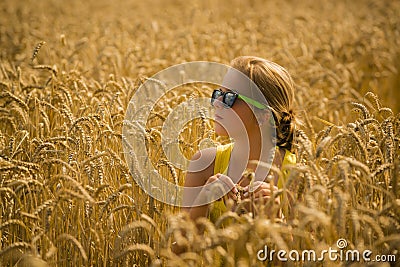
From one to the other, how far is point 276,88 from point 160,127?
3.40ft

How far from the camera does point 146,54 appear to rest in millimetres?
6336

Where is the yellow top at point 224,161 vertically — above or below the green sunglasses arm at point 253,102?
below

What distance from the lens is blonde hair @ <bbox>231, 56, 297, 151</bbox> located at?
291cm

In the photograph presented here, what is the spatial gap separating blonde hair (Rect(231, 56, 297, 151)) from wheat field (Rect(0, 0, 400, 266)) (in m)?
0.14

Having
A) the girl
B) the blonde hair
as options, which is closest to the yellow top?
the girl

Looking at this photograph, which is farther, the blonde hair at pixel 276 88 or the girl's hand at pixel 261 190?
the blonde hair at pixel 276 88

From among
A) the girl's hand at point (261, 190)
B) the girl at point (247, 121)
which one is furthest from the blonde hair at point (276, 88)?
the girl's hand at point (261, 190)

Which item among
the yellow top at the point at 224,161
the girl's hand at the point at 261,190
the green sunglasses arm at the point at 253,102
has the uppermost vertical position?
the green sunglasses arm at the point at 253,102

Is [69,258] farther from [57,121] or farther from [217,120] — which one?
[57,121]

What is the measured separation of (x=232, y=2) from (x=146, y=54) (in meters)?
6.16

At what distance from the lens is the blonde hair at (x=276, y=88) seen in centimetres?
291

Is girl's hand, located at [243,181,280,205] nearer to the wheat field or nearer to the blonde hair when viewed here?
the wheat field

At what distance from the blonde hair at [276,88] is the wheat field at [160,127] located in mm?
140

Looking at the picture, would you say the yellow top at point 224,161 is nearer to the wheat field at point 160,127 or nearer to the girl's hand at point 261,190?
the wheat field at point 160,127
